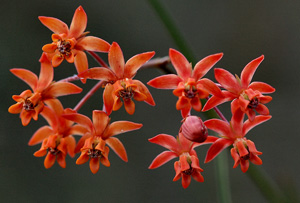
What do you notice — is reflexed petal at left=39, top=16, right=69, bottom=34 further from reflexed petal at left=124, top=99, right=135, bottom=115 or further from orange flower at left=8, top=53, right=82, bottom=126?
reflexed petal at left=124, top=99, right=135, bottom=115

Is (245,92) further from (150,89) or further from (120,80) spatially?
(150,89)

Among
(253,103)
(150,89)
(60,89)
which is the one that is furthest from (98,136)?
(150,89)

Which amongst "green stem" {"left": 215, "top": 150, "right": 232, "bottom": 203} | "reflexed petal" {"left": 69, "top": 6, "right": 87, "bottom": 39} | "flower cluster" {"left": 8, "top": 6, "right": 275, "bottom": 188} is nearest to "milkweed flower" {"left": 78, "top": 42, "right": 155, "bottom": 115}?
"flower cluster" {"left": 8, "top": 6, "right": 275, "bottom": 188}

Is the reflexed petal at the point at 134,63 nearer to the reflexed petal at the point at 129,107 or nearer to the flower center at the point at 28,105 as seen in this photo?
the reflexed petal at the point at 129,107

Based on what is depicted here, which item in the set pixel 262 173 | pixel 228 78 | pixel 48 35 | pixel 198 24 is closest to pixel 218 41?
pixel 198 24

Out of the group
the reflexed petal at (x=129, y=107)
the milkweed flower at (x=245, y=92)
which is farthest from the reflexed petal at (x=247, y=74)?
the reflexed petal at (x=129, y=107)

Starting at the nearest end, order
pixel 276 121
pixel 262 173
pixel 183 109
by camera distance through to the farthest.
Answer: pixel 183 109 < pixel 262 173 < pixel 276 121

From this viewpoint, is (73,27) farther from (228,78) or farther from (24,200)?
(24,200)
